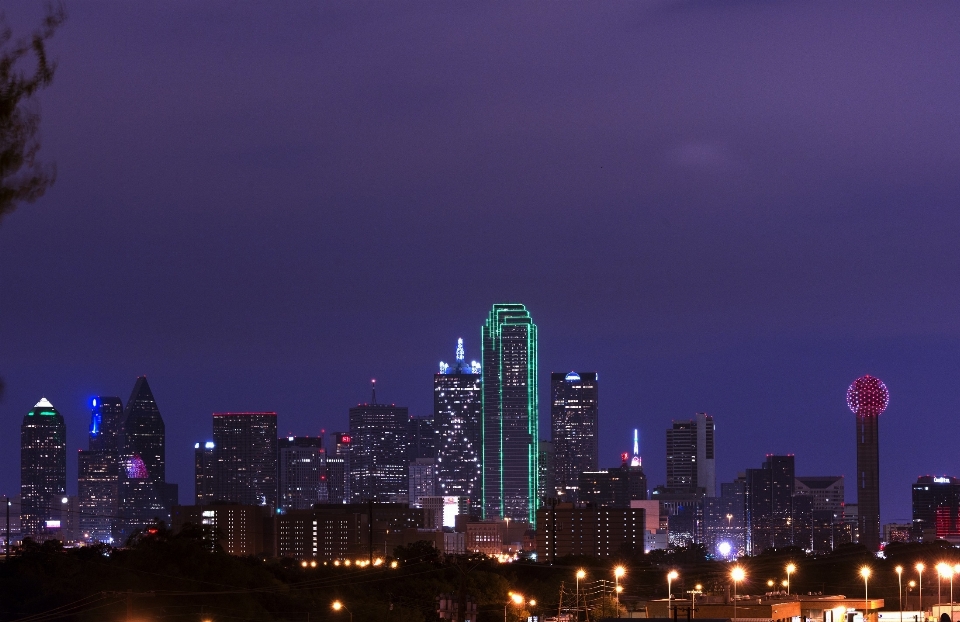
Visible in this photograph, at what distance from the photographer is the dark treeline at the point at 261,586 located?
55156 millimetres

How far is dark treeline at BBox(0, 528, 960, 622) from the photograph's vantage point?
2172 inches

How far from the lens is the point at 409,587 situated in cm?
7569

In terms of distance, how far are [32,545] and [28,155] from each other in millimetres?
66481

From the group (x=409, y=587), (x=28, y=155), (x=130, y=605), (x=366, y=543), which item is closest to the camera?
(x=28, y=155)

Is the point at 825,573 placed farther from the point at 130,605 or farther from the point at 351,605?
the point at 130,605

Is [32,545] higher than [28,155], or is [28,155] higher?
[28,155]

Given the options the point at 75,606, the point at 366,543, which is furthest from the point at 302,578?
the point at 366,543

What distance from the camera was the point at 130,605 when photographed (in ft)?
164

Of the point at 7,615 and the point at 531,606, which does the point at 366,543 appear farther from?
the point at 7,615

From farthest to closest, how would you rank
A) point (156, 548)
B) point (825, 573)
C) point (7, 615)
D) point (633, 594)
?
1. point (825, 573)
2. point (633, 594)
3. point (156, 548)
4. point (7, 615)

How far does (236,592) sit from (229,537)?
137m

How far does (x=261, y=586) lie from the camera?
71812 millimetres

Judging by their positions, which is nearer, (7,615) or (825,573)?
(7,615)

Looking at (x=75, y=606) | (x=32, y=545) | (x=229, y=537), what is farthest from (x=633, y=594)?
(x=229, y=537)
